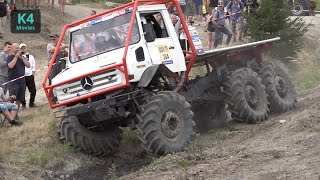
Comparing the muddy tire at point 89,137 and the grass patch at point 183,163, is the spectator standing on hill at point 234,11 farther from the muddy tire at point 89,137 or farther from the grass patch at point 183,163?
the grass patch at point 183,163

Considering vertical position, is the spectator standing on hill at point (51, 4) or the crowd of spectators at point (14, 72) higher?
the crowd of spectators at point (14, 72)

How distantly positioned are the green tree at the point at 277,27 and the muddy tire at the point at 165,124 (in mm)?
9369

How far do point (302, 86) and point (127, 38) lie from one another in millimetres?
8651

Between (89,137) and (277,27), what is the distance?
10049 mm

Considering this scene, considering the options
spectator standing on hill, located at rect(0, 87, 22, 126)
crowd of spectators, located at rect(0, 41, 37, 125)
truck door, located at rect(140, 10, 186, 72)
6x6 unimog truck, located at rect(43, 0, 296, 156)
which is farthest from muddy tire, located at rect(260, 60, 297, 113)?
spectator standing on hill, located at rect(0, 87, 22, 126)

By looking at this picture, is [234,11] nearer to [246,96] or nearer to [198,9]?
[198,9]

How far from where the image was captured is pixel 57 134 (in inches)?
481

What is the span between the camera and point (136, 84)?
1089cm

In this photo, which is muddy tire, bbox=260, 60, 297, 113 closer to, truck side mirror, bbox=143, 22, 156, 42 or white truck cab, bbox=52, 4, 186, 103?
white truck cab, bbox=52, 4, 186, 103

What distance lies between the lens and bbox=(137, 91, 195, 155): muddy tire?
10.5 m

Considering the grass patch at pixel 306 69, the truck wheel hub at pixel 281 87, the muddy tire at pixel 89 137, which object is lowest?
the grass patch at pixel 306 69

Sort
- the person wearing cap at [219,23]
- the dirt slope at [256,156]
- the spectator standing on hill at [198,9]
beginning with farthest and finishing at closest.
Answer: the spectator standing on hill at [198,9], the person wearing cap at [219,23], the dirt slope at [256,156]

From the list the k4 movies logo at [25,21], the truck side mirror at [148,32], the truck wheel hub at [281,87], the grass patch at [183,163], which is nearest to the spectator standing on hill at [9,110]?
the k4 movies logo at [25,21]

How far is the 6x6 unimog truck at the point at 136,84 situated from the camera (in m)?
10.6
